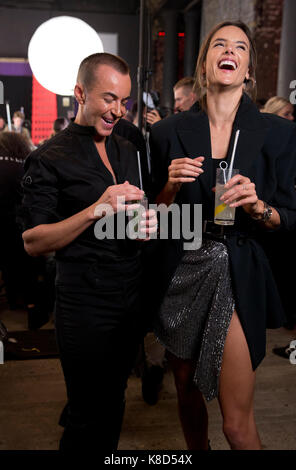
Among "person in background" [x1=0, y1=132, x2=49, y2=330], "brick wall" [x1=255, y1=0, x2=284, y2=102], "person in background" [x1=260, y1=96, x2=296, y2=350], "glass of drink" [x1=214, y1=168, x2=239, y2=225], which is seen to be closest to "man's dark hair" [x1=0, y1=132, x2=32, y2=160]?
"person in background" [x1=0, y1=132, x2=49, y2=330]

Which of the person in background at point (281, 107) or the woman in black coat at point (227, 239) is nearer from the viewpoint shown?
the woman in black coat at point (227, 239)

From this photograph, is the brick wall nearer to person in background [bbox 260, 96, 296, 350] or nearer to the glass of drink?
person in background [bbox 260, 96, 296, 350]

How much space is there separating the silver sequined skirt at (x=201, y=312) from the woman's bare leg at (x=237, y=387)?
0.02 meters

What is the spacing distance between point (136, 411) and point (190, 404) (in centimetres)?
79

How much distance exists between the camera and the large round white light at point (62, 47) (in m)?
3.12

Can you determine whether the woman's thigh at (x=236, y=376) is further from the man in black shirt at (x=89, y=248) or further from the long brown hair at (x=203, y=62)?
the long brown hair at (x=203, y=62)

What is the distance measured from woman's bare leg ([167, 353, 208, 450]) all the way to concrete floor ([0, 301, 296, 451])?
0.42 meters

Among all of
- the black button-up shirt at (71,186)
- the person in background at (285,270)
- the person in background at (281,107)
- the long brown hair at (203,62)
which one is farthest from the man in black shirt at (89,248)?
the person in background at (281,107)

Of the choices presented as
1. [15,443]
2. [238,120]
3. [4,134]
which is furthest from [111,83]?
[4,134]

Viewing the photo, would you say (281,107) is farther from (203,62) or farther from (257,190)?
(257,190)

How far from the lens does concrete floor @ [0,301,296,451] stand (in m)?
2.04

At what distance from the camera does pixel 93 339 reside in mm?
1387

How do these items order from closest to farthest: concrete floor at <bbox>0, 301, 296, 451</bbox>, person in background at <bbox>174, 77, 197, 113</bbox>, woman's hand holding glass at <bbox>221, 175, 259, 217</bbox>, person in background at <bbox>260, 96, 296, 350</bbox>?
woman's hand holding glass at <bbox>221, 175, 259, 217</bbox> < concrete floor at <bbox>0, 301, 296, 451</bbox> < person in background at <bbox>260, 96, 296, 350</bbox> < person in background at <bbox>174, 77, 197, 113</bbox>

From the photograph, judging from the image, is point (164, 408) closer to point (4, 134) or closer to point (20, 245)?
point (20, 245)
